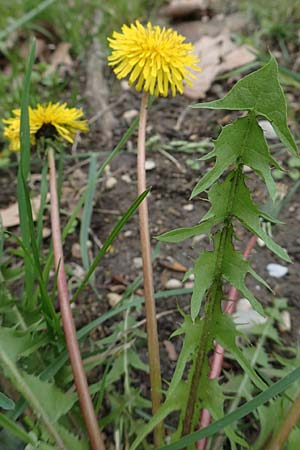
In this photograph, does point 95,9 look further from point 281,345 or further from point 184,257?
point 281,345

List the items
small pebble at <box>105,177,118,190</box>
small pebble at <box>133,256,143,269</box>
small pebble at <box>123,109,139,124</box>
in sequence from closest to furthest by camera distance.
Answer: small pebble at <box>133,256,143,269</box>, small pebble at <box>105,177,118,190</box>, small pebble at <box>123,109,139,124</box>

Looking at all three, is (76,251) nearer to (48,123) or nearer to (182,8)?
(48,123)

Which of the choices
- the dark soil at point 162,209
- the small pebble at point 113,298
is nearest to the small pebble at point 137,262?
the dark soil at point 162,209

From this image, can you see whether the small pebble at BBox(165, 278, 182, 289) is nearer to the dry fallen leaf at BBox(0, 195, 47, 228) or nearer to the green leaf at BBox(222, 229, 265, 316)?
the dry fallen leaf at BBox(0, 195, 47, 228)

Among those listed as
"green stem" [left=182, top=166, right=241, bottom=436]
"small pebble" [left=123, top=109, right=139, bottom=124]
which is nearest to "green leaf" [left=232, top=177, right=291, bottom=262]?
"green stem" [left=182, top=166, right=241, bottom=436]

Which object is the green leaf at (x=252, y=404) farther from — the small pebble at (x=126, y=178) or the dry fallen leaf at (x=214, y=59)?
the dry fallen leaf at (x=214, y=59)

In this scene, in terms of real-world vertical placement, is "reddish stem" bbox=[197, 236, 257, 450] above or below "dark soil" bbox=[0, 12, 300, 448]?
below
